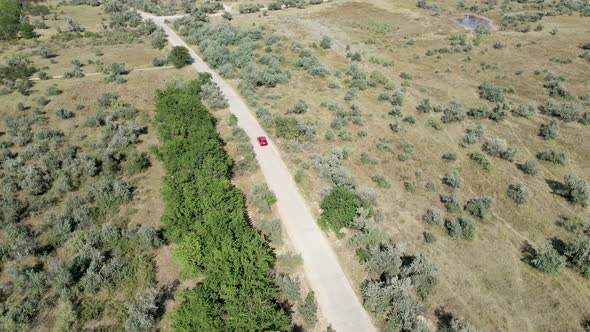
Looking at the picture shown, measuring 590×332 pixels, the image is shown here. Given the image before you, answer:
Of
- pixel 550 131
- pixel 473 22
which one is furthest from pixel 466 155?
pixel 473 22

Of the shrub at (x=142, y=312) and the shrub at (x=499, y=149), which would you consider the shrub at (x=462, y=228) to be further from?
the shrub at (x=142, y=312)

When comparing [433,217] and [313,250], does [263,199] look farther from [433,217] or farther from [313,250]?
[433,217]

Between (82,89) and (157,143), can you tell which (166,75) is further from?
(157,143)

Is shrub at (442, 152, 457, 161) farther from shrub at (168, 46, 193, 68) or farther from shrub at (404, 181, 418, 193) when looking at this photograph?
shrub at (168, 46, 193, 68)

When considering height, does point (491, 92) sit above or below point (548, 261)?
above

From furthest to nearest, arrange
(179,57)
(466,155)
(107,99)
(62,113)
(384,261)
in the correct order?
(179,57) < (107,99) < (62,113) < (466,155) < (384,261)

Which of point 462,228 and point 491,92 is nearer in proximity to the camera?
point 462,228
